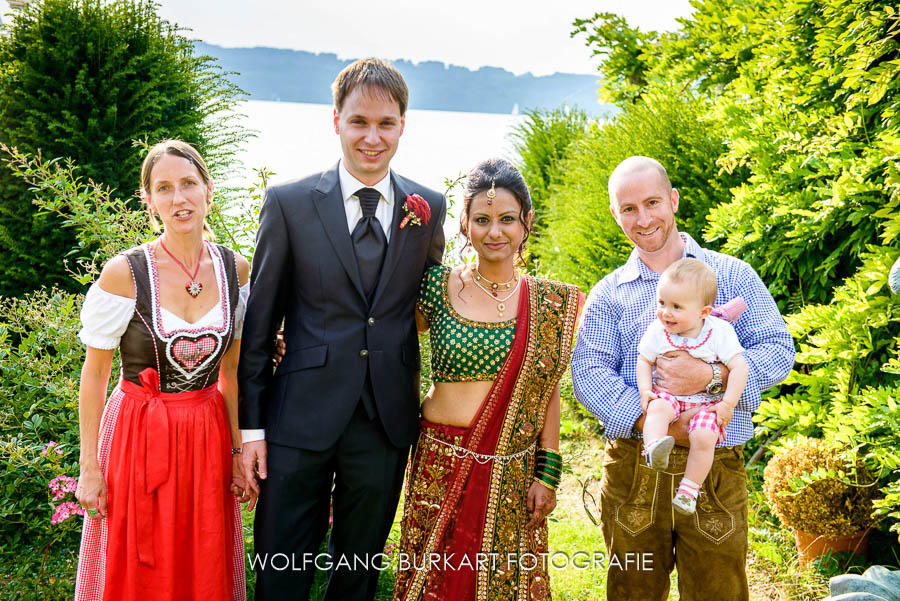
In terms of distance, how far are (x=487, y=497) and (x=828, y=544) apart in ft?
7.28

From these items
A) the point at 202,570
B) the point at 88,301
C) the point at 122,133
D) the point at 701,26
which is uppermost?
the point at 701,26

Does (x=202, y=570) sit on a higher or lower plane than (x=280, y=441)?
lower

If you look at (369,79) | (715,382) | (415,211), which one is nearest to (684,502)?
(715,382)

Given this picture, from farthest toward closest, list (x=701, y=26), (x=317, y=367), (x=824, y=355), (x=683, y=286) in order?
(x=701, y=26)
(x=824, y=355)
(x=317, y=367)
(x=683, y=286)

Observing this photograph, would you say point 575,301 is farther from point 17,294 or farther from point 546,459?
point 17,294

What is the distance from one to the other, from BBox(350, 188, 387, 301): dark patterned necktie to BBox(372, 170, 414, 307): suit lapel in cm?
3

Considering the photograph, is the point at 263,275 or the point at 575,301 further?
the point at 575,301

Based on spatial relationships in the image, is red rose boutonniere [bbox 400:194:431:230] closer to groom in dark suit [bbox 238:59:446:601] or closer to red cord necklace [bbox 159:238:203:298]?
groom in dark suit [bbox 238:59:446:601]

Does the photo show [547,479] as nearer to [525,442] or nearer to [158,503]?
[525,442]

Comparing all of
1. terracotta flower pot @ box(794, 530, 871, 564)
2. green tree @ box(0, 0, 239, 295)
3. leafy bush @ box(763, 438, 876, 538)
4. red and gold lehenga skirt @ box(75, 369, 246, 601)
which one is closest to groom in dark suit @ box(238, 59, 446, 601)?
red and gold lehenga skirt @ box(75, 369, 246, 601)

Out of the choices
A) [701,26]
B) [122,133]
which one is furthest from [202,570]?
[701,26]

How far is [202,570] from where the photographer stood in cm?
272

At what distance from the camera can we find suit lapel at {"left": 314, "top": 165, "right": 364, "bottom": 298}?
2.58 meters

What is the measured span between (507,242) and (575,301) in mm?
400
